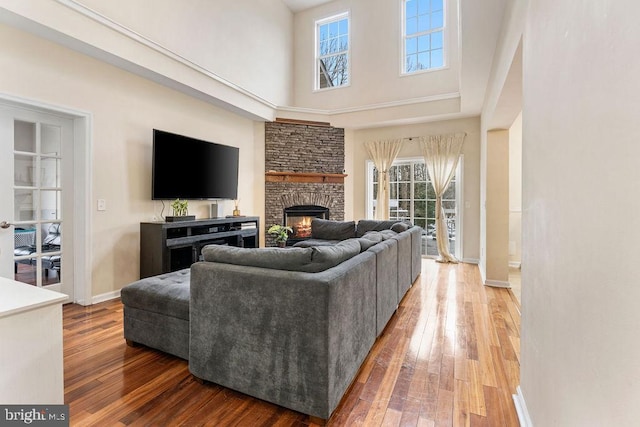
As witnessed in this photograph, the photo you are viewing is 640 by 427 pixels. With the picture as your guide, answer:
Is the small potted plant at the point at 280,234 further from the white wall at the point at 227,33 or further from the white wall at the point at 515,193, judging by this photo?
the white wall at the point at 515,193

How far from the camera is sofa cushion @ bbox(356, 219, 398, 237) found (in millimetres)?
4789

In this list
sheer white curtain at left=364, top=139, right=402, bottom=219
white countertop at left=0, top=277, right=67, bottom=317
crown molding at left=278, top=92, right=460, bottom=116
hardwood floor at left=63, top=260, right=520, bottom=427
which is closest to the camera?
white countertop at left=0, top=277, right=67, bottom=317

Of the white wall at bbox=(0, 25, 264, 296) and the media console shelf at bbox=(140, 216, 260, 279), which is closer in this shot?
the white wall at bbox=(0, 25, 264, 296)

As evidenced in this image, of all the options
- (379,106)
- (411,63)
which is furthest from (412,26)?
(379,106)

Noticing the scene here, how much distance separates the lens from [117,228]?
367 cm

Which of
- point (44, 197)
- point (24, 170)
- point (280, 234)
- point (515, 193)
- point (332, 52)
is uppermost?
point (332, 52)

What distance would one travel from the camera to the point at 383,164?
6312 mm

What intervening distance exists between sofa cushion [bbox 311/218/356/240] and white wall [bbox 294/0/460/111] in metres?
2.74

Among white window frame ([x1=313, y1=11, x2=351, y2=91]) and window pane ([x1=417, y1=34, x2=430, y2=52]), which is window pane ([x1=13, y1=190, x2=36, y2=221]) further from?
window pane ([x1=417, y1=34, x2=430, y2=52])

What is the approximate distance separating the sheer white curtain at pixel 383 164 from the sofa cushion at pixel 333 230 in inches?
49.8

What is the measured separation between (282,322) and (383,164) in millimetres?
5187

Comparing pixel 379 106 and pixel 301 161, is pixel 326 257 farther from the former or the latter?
pixel 379 106

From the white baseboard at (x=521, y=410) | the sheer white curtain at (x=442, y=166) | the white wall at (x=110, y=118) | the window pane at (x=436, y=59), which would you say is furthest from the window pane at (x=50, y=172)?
the window pane at (x=436, y=59)

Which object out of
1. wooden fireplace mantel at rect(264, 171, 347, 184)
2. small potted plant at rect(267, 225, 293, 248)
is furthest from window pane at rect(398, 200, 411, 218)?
small potted plant at rect(267, 225, 293, 248)
